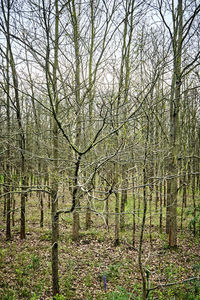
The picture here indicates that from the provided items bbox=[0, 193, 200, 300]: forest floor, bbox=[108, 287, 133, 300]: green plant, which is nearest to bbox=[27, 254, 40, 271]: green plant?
bbox=[0, 193, 200, 300]: forest floor

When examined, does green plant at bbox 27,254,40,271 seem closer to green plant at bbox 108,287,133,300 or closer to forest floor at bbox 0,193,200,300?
forest floor at bbox 0,193,200,300

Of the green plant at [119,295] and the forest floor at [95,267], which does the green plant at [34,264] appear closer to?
the forest floor at [95,267]

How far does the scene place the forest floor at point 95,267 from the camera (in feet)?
16.1

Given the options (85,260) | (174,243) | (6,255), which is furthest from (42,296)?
(174,243)

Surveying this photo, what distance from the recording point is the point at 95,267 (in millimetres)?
6184

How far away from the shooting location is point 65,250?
23.8 feet

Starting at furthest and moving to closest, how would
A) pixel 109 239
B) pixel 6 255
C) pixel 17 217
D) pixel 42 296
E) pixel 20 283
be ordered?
pixel 17 217, pixel 109 239, pixel 6 255, pixel 20 283, pixel 42 296

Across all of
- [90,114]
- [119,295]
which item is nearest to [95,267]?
[119,295]

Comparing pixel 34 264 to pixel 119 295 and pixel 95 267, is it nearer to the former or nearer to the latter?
pixel 95 267

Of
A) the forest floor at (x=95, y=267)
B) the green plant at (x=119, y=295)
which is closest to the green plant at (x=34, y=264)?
the forest floor at (x=95, y=267)

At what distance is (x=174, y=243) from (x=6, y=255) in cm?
572

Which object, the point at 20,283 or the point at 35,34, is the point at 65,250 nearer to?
the point at 20,283

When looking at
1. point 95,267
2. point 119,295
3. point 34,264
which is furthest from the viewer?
point 95,267

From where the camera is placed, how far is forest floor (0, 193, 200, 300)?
16.1ft
